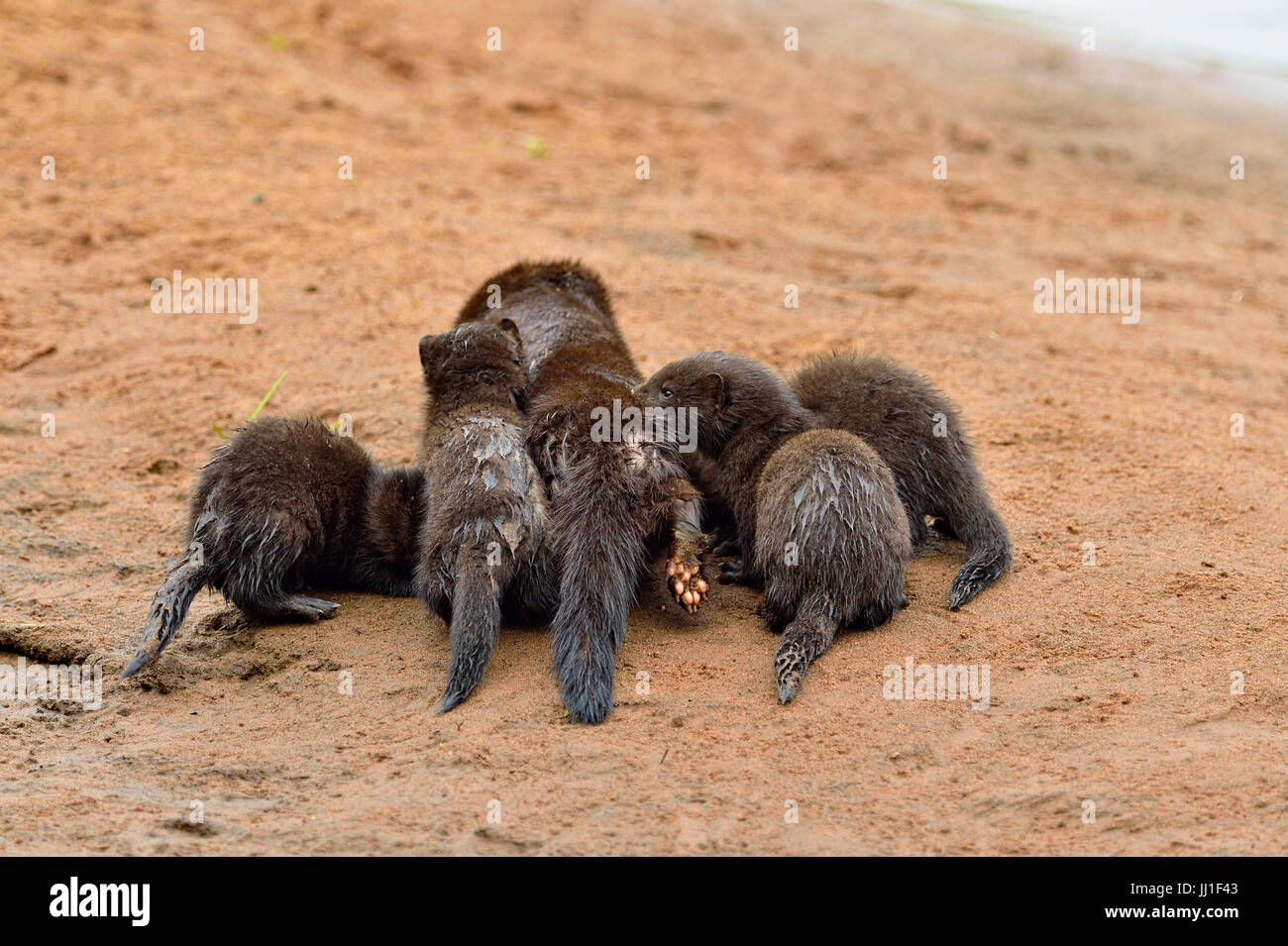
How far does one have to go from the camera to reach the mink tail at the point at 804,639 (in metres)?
4.48

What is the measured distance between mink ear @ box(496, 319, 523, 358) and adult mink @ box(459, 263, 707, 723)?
0.06m

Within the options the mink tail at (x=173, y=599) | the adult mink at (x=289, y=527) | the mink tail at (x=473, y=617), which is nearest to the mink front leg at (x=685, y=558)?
the mink tail at (x=473, y=617)

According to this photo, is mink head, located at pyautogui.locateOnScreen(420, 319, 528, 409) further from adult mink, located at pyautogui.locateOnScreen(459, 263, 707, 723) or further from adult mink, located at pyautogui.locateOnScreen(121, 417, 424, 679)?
adult mink, located at pyautogui.locateOnScreen(121, 417, 424, 679)

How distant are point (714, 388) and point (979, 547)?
1.35m

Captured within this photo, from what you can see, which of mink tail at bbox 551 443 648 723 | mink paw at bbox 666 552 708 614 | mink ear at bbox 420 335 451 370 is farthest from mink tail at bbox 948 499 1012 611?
mink ear at bbox 420 335 451 370

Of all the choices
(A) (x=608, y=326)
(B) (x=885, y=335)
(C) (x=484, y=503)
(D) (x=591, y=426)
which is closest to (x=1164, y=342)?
(B) (x=885, y=335)

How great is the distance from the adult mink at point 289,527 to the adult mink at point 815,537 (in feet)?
4.84

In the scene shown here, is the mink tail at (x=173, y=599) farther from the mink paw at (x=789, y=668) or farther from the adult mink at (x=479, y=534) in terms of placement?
the mink paw at (x=789, y=668)

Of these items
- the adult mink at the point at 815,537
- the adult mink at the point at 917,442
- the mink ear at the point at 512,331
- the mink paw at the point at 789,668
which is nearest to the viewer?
the mink paw at the point at 789,668

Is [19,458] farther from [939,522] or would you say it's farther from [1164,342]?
[1164,342]

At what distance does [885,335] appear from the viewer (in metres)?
8.32

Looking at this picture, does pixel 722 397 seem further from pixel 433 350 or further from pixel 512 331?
pixel 433 350

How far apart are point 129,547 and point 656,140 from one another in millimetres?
7609
